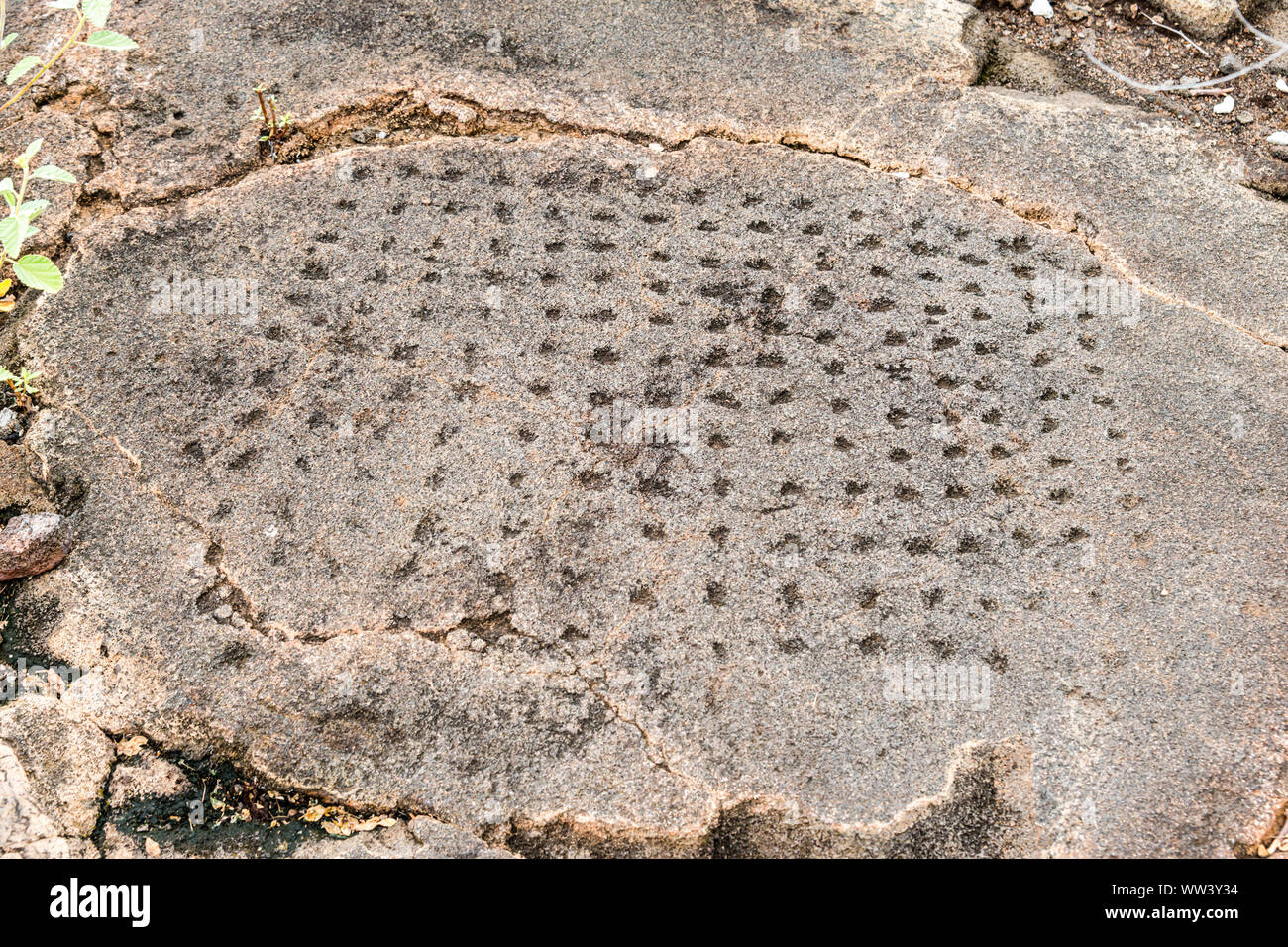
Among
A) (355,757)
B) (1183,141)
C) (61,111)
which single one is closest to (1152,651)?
(355,757)

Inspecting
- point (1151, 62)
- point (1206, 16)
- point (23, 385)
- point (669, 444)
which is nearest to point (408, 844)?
point (669, 444)

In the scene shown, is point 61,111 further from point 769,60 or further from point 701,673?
point 701,673

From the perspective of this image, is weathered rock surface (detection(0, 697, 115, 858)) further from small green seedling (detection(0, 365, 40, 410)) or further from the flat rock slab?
small green seedling (detection(0, 365, 40, 410))

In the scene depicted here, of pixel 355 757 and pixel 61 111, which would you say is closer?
pixel 355 757

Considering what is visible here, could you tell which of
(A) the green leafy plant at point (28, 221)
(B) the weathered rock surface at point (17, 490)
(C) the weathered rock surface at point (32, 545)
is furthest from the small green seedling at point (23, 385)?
(C) the weathered rock surface at point (32, 545)

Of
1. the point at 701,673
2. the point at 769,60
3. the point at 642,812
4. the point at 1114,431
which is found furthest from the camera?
the point at 769,60

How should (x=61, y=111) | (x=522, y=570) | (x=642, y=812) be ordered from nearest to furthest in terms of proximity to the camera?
(x=642, y=812), (x=522, y=570), (x=61, y=111)

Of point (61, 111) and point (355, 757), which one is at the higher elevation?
point (61, 111)

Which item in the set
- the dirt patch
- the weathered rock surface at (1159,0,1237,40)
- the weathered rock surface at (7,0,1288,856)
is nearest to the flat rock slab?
the weathered rock surface at (7,0,1288,856)
